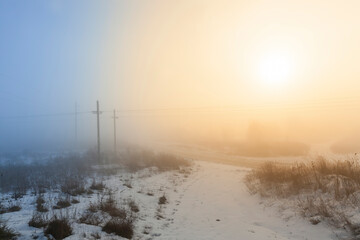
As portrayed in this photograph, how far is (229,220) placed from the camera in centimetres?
955

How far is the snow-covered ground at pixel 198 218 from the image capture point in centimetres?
756

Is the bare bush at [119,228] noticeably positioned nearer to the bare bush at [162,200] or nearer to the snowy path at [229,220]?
the snowy path at [229,220]

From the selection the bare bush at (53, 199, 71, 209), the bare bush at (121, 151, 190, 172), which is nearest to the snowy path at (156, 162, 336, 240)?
the bare bush at (53, 199, 71, 209)

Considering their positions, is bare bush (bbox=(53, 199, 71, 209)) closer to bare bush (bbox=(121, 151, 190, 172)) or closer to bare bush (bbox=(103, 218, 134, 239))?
bare bush (bbox=(103, 218, 134, 239))

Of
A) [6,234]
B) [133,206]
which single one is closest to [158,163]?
[133,206]

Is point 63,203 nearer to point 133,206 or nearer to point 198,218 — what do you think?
point 133,206

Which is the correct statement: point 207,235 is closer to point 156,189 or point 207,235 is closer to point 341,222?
point 341,222

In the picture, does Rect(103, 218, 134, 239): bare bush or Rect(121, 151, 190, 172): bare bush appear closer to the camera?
Rect(103, 218, 134, 239): bare bush

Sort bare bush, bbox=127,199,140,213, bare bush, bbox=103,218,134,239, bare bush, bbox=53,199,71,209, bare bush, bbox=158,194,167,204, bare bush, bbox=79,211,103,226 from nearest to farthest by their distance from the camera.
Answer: bare bush, bbox=103,218,134,239 < bare bush, bbox=79,211,103,226 < bare bush, bbox=53,199,71,209 < bare bush, bbox=127,199,140,213 < bare bush, bbox=158,194,167,204

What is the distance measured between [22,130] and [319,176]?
145 metres

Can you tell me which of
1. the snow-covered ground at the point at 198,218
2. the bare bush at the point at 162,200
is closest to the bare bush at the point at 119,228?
the snow-covered ground at the point at 198,218

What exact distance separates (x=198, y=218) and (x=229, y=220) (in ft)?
4.18

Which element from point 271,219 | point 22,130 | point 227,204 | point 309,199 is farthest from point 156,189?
point 22,130

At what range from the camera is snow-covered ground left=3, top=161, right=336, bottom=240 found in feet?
24.8
